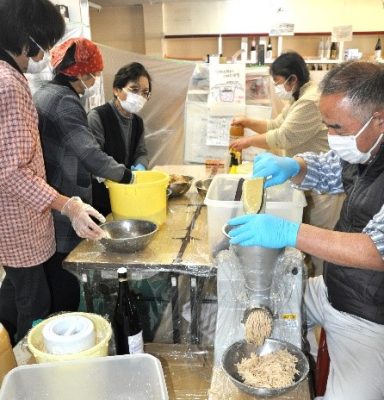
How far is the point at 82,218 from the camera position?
5.11ft

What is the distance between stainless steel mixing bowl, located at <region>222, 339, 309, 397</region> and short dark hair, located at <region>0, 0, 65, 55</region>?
1.32 m

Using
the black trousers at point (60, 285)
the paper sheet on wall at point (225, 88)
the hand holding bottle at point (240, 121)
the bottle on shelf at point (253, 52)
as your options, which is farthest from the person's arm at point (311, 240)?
the bottle on shelf at point (253, 52)

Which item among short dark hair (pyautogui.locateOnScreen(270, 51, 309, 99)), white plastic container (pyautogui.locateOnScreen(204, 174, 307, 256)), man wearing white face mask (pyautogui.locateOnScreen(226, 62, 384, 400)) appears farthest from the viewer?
short dark hair (pyautogui.locateOnScreen(270, 51, 309, 99))

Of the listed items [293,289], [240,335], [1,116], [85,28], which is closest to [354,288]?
[293,289]

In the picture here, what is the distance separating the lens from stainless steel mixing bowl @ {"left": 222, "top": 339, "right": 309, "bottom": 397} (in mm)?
1033

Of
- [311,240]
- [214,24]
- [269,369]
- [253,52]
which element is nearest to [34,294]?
[269,369]

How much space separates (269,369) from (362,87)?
0.89 meters

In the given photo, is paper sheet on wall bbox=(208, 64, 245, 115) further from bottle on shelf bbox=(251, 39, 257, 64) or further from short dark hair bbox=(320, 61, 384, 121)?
short dark hair bbox=(320, 61, 384, 121)

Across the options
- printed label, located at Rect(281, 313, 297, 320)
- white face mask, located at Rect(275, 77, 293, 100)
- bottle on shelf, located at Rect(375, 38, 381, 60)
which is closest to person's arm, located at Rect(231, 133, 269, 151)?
white face mask, located at Rect(275, 77, 293, 100)

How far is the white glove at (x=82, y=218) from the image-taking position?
1.56 metres

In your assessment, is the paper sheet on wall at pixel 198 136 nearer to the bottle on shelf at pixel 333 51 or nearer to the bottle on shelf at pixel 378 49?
the bottle on shelf at pixel 333 51

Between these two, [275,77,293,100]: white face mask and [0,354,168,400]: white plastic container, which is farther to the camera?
[275,77,293,100]: white face mask

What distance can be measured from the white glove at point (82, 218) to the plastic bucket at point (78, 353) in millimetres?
525

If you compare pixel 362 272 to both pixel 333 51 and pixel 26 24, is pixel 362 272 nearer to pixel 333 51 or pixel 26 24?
pixel 26 24
